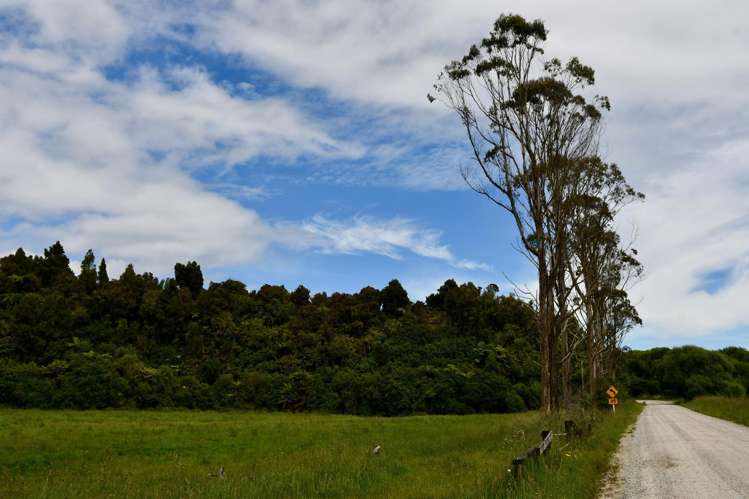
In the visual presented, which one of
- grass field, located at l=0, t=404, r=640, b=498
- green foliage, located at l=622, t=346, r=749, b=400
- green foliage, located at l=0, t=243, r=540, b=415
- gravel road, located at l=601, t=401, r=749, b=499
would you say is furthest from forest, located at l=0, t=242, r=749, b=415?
green foliage, located at l=622, t=346, r=749, b=400

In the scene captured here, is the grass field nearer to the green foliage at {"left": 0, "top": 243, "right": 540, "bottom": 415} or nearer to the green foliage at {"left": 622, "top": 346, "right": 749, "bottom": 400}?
the green foliage at {"left": 0, "top": 243, "right": 540, "bottom": 415}

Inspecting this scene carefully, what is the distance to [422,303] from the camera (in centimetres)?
7894

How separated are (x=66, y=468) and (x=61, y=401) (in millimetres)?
36208

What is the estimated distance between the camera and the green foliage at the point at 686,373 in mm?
110438

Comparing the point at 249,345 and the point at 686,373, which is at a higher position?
the point at 686,373

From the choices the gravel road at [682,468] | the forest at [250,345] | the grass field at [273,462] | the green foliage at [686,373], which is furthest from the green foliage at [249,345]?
the green foliage at [686,373]

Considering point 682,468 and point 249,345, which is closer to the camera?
point 682,468

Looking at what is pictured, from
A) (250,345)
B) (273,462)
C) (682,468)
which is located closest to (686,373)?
(250,345)

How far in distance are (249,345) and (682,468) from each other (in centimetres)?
5649

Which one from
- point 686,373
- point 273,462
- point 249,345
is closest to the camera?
point 273,462

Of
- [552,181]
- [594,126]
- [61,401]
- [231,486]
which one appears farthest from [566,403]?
[61,401]

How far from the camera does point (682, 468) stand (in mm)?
16156

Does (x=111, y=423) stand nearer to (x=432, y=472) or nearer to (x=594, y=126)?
(x=432, y=472)

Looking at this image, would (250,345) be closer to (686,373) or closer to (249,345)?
(249,345)
